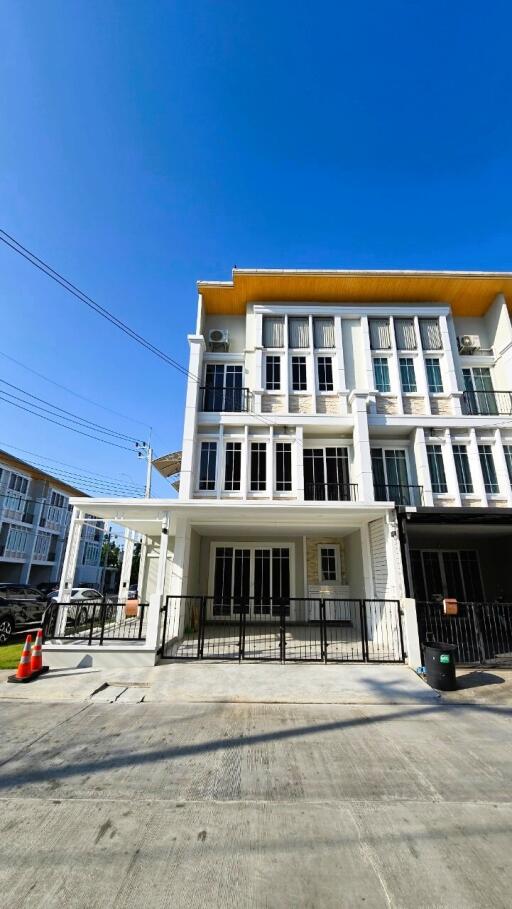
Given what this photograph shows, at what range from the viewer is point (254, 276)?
14.5 m

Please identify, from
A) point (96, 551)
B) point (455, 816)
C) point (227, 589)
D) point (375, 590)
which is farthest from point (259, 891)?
point (96, 551)

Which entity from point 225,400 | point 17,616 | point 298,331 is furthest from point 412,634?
point 17,616

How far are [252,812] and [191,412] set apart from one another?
11390 mm

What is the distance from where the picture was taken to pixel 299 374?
14406 millimetres

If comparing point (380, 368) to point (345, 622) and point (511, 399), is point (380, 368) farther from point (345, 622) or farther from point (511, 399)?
point (345, 622)

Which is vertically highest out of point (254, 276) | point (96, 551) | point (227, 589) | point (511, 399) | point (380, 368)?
point (254, 276)

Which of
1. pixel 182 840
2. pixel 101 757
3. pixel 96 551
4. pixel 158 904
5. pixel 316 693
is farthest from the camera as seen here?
pixel 96 551

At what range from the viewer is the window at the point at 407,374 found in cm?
1425

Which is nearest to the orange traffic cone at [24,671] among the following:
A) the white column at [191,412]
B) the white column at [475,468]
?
the white column at [191,412]

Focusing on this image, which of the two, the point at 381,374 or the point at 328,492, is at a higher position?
the point at 381,374

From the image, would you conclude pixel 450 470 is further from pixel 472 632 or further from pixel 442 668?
pixel 442 668

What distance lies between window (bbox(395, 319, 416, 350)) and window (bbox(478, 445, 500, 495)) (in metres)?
4.76

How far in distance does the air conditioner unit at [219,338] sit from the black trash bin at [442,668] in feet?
40.7

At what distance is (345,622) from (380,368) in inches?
377
